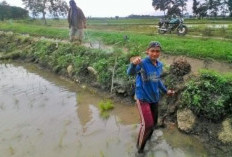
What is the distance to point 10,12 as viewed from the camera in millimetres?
53562

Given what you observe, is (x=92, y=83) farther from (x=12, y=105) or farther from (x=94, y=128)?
(x=94, y=128)

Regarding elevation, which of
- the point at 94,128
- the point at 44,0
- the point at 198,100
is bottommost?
the point at 94,128

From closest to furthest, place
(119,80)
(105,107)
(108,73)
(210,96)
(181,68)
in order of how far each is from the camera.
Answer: (210,96)
(181,68)
(105,107)
(119,80)
(108,73)

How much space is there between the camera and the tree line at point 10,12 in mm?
52388

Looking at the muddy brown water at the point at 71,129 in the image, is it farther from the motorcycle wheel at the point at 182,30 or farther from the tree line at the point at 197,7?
the tree line at the point at 197,7

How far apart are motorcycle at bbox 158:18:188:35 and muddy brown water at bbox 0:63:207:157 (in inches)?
416

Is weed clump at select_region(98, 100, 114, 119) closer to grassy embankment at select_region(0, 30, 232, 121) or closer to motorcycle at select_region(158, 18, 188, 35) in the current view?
grassy embankment at select_region(0, 30, 232, 121)

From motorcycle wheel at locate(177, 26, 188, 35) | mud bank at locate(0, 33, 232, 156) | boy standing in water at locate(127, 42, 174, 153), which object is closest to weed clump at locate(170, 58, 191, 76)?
mud bank at locate(0, 33, 232, 156)

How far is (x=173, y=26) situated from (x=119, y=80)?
12493 mm

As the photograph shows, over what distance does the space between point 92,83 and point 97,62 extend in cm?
79

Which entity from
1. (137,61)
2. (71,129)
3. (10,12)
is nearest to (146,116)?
(137,61)

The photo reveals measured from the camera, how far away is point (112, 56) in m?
10.4

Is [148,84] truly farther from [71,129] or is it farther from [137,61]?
[71,129]

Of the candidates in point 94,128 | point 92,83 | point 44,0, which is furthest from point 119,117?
point 44,0
